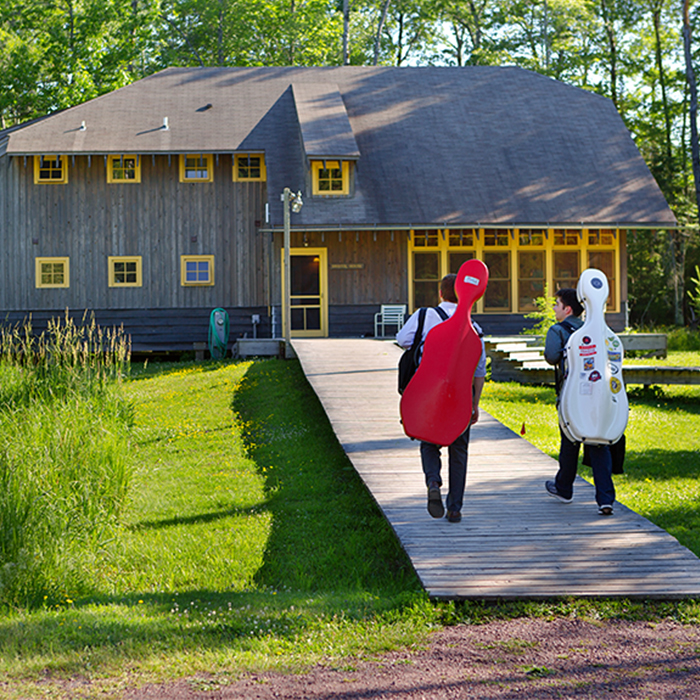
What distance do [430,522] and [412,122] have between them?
60.9ft

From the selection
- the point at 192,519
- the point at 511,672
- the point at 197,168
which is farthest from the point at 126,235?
the point at 511,672

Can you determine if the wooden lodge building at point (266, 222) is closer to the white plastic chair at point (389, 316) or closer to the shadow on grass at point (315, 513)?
the white plastic chair at point (389, 316)

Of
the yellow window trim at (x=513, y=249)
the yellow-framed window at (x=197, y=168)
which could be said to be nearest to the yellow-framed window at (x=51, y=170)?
the yellow-framed window at (x=197, y=168)

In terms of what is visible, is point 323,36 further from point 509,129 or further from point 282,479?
point 282,479

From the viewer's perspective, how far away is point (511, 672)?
13.9 ft

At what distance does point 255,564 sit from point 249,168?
53.3 ft

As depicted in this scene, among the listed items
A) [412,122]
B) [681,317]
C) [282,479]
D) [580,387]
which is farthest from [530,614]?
[681,317]

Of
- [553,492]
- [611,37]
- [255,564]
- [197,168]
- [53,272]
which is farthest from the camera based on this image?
[611,37]

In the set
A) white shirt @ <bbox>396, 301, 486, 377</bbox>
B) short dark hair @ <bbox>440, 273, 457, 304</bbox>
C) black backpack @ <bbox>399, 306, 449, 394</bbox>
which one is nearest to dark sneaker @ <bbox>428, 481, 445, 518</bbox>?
black backpack @ <bbox>399, 306, 449, 394</bbox>

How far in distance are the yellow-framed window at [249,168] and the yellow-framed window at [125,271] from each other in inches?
132

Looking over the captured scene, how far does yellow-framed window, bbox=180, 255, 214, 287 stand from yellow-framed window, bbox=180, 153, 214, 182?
6.70 ft

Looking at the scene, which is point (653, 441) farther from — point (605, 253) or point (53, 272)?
point (53, 272)

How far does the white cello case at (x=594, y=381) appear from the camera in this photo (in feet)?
20.4

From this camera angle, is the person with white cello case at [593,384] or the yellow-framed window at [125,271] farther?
the yellow-framed window at [125,271]
